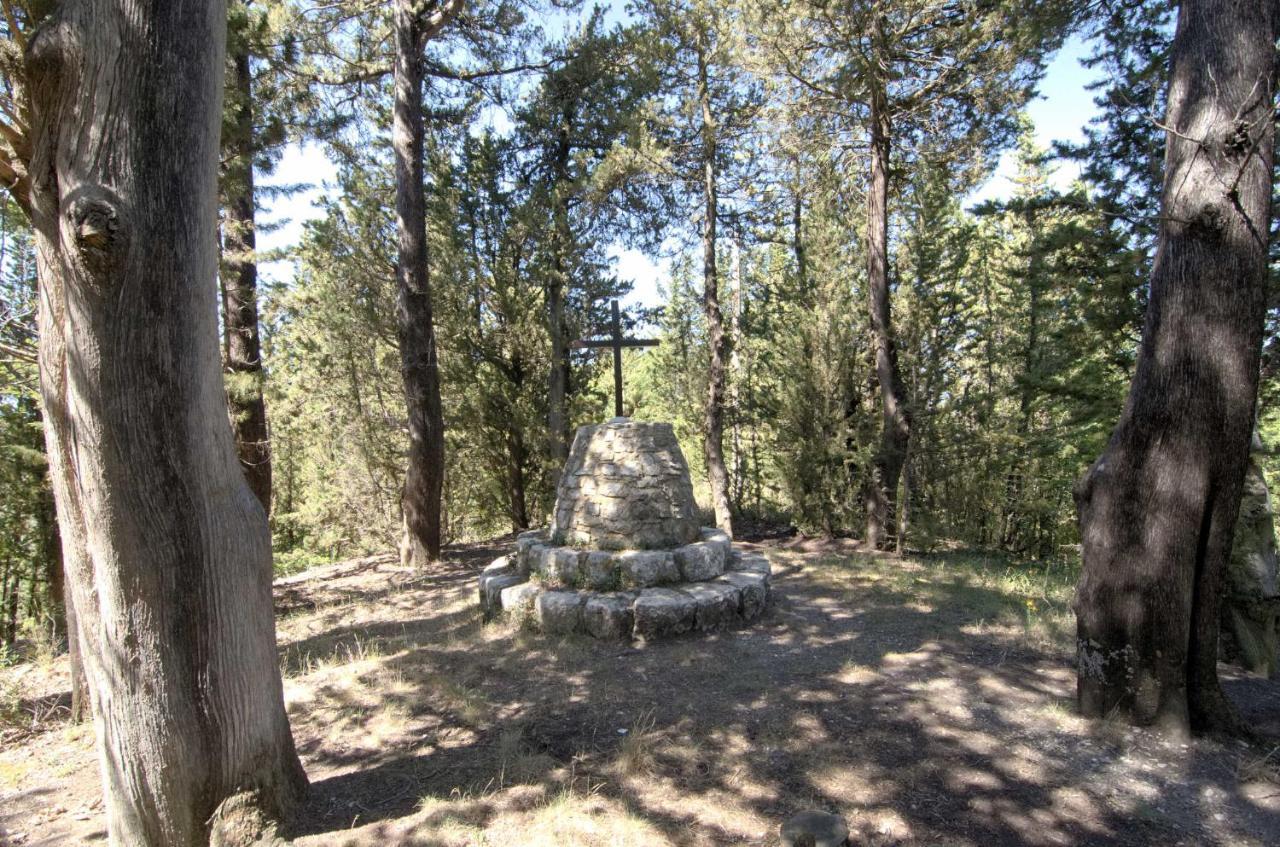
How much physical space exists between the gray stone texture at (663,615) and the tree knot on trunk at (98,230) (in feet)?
15.4

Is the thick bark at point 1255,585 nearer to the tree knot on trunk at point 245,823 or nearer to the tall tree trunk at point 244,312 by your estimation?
the tree knot on trunk at point 245,823

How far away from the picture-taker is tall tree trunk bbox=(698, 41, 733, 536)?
9.90m

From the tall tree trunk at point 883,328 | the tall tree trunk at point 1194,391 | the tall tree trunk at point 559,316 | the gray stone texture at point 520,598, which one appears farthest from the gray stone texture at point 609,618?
the tall tree trunk at point 559,316

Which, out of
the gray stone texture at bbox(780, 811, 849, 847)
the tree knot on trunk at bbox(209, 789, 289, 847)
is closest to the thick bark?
the gray stone texture at bbox(780, 811, 849, 847)

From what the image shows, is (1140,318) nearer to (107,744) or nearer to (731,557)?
(731,557)

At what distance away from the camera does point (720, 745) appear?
380 centimetres

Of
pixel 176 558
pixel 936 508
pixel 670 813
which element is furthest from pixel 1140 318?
pixel 176 558

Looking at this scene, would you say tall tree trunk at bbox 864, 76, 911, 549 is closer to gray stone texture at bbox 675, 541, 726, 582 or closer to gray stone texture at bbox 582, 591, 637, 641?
gray stone texture at bbox 675, 541, 726, 582

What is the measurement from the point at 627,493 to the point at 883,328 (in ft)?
17.4

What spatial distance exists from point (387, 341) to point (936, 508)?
1055 centimetres

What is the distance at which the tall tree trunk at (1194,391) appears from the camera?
3.46m

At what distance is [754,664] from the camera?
514 cm

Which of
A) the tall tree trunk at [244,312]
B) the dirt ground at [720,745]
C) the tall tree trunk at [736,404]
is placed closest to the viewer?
the dirt ground at [720,745]

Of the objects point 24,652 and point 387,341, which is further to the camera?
point 387,341
